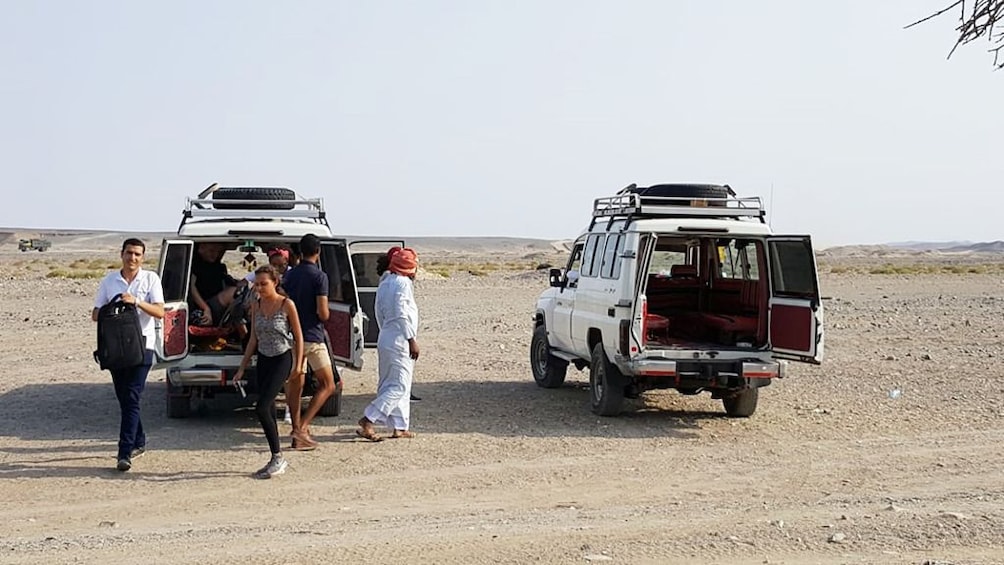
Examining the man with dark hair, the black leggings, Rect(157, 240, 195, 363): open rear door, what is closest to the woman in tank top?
the black leggings

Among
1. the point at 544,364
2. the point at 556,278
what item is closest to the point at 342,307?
the point at 556,278

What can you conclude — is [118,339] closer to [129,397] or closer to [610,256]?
[129,397]

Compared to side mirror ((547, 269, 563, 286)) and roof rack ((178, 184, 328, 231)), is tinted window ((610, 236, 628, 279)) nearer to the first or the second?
side mirror ((547, 269, 563, 286))

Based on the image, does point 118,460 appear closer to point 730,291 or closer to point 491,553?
point 491,553

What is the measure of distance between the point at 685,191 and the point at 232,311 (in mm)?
5090

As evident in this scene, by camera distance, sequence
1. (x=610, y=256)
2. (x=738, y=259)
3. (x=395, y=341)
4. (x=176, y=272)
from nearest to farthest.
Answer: (x=395, y=341), (x=176, y=272), (x=610, y=256), (x=738, y=259)

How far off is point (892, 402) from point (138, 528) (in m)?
8.93

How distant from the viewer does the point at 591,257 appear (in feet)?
41.7

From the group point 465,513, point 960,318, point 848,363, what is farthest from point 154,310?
point 960,318

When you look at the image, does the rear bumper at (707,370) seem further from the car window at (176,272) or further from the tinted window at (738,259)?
the car window at (176,272)

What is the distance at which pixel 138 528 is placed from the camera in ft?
24.2

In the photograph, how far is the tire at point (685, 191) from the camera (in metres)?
12.6

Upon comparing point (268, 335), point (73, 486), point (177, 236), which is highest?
point (177, 236)

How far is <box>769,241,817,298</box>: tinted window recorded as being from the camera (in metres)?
11.5
